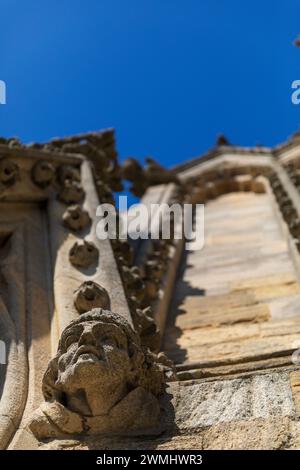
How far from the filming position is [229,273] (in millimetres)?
7691

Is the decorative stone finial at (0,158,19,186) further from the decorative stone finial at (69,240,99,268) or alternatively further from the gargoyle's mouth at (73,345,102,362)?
the gargoyle's mouth at (73,345,102,362)

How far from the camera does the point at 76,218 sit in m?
5.73

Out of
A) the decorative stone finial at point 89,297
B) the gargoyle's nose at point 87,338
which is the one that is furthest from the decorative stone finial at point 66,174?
the gargoyle's nose at point 87,338

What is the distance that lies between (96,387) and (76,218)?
2436 mm

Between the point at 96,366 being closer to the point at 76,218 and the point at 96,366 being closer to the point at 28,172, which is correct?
the point at 76,218

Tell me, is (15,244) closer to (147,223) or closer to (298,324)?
(298,324)

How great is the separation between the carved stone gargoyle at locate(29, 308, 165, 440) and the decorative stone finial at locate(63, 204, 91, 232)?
6.78 ft

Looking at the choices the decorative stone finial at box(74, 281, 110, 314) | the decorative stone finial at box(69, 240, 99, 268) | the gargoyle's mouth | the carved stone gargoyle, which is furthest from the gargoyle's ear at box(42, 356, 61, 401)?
the decorative stone finial at box(69, 240, 99, 268)

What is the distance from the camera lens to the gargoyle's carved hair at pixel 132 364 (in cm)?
360

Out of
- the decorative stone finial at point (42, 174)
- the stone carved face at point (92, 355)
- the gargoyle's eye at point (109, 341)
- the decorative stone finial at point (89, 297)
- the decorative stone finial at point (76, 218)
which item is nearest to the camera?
the stone carved face at point (92, 355)

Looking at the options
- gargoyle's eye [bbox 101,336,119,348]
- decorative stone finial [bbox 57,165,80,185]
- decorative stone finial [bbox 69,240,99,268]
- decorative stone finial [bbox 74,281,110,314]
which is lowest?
gargoyle's eye [bbox 101,336,119,348]

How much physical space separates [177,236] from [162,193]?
3.78 meters

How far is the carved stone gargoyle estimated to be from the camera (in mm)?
3445

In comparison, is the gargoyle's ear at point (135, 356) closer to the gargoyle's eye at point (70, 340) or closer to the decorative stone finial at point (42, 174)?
the gargoyle's eye at point (70, 340)
